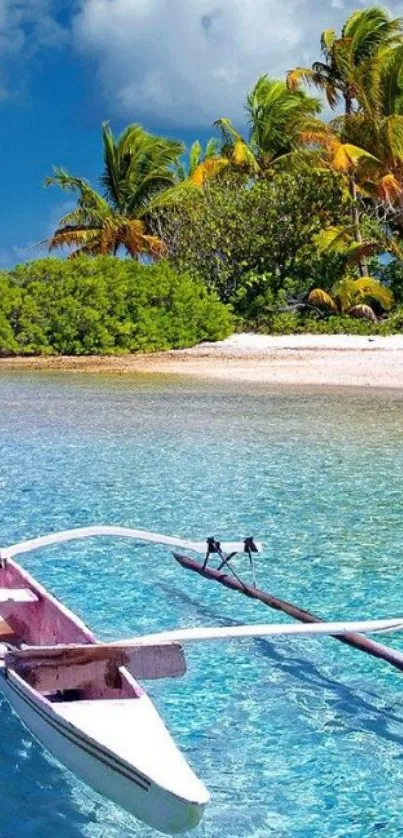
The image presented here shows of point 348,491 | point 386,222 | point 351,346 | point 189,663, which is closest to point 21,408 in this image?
point 348,491

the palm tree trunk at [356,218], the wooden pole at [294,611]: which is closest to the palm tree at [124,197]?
the palm tree trunk at [356,218]

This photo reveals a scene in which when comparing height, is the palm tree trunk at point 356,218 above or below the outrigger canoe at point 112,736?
above

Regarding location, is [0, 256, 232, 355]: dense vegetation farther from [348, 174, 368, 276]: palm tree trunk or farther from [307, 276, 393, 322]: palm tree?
[348, 174, 368, 276]: palm tree trunk

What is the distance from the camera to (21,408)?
663 inches

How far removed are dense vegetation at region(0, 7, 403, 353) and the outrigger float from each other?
74.0 ft

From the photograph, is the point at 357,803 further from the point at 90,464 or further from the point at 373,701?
the point at 90,464

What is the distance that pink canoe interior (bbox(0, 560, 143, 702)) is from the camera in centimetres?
348

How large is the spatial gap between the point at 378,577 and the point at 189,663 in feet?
6.17

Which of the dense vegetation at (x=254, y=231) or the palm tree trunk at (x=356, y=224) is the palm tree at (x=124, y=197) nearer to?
the dense vegetation at (x=254, y=231)

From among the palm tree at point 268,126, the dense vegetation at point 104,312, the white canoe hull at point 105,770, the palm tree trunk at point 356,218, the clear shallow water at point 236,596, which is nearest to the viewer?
the white canoe hull at point 105,770

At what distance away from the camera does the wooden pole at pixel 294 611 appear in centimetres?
456

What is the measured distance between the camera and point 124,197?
34219 millimetres

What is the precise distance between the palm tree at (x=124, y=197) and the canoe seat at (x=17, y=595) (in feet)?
92.1

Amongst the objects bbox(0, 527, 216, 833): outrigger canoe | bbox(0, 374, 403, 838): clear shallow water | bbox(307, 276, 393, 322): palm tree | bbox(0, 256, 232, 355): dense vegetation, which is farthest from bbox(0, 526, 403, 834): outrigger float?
bbox(307, 276, 393, 322): palm tree
